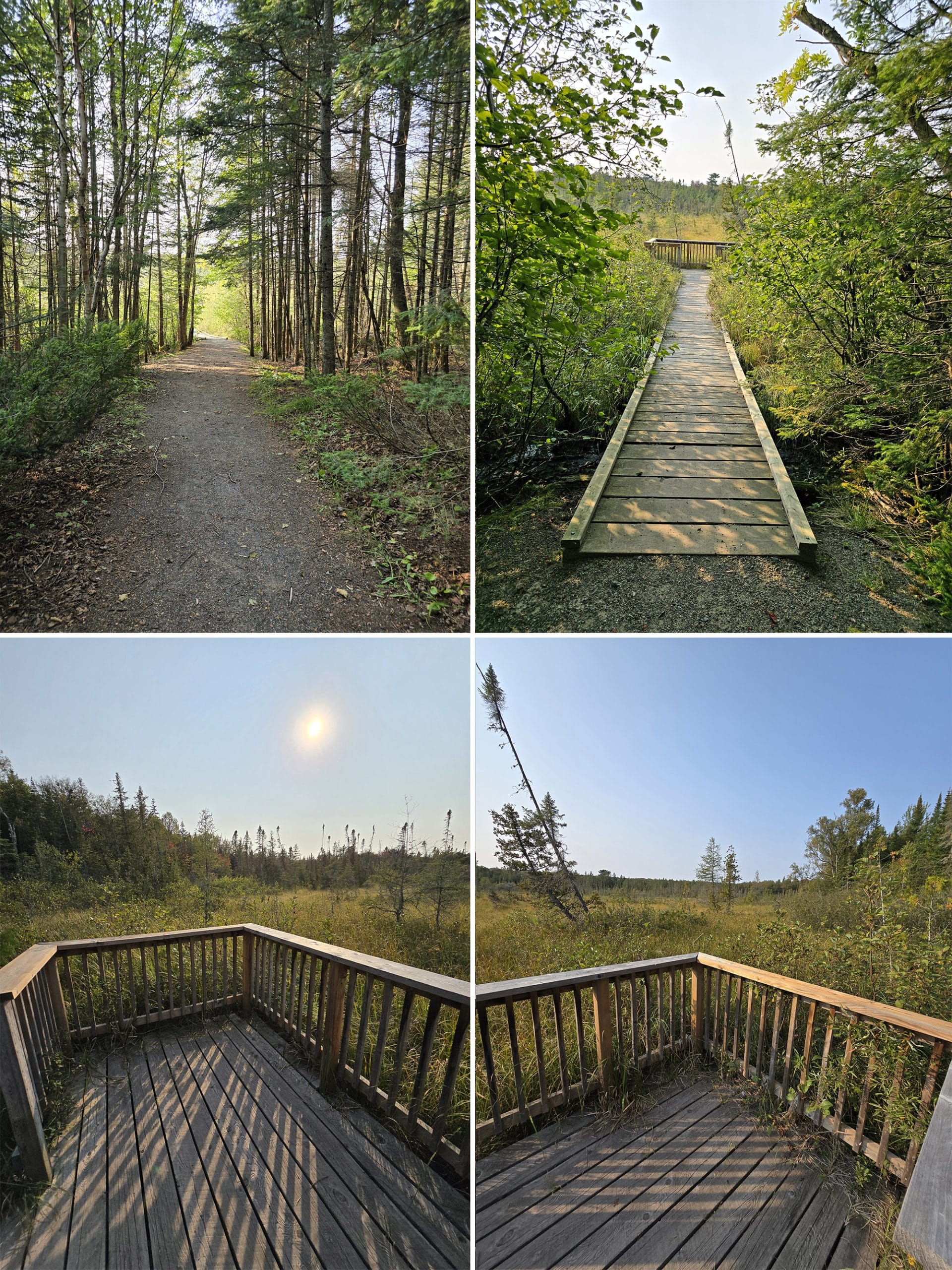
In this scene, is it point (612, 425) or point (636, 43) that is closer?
point (636, 43)

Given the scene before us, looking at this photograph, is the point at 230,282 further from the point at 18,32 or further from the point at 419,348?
the point at 419,348

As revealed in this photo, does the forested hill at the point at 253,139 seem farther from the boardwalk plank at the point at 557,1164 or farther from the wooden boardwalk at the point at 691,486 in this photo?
the boardwalk plank at the point at 557,1164

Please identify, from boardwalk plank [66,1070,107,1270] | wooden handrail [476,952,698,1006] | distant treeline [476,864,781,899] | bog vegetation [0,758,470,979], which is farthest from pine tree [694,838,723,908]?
boardwalk plank [66,1070,107,1270]

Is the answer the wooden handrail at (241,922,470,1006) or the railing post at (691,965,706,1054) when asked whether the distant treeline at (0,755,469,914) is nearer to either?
the wooden handrail at (241,922,470,1006)

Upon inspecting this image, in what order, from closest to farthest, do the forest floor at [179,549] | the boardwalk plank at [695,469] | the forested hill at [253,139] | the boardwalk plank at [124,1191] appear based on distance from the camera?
the boardwalk plank at [124,1191] < the forest floor at [179,549] < the boardwalk plank at [695,469] < the forested hill at [253,139]

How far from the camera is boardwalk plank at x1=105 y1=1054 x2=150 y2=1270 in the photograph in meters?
1.84

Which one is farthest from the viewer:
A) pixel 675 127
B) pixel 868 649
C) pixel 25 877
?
pixel 25 877

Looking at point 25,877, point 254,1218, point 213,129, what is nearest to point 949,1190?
point 254,1218

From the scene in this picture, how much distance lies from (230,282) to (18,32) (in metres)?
11.6

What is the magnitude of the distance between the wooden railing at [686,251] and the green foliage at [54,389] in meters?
7.98

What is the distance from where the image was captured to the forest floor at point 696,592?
254 centimetres

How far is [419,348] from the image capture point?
4984mm

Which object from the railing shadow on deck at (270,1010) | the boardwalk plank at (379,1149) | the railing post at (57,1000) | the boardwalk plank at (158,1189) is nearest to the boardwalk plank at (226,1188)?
the boardwalk plank at (158,1189)

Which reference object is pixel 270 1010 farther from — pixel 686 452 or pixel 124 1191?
pixel 686 452
